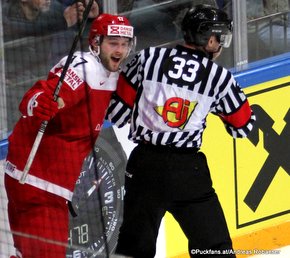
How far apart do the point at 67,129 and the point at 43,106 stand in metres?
0.27

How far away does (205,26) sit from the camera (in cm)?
500

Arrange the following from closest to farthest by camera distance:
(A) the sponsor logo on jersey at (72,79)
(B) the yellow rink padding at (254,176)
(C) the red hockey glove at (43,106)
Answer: (C) the red hockey glove at (43,106)
(A) the sponsor logo on jersey at (72,79)
(B) the yellow rink padding at (254,176)

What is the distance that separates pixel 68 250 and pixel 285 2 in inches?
72.3

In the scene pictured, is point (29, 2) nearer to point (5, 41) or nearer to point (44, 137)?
point (5, 41)

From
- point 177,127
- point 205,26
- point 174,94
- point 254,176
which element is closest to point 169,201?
point 177,127

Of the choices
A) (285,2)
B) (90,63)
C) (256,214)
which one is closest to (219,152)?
(256,214)

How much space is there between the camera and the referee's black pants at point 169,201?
5008 millimetres

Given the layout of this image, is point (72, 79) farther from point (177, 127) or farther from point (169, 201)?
point (169, 201)

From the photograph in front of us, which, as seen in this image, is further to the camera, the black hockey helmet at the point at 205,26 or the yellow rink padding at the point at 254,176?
the yellow rink padding at the point at 254,176

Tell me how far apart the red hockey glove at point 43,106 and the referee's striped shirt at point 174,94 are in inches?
15.4

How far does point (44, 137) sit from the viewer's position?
5020 mm

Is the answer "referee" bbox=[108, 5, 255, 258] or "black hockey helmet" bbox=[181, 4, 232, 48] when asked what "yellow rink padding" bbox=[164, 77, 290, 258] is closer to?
"referee" bbox=[108, 5, 255, 258]

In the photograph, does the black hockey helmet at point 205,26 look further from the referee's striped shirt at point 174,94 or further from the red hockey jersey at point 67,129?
the red hockey jersey at point 67,129

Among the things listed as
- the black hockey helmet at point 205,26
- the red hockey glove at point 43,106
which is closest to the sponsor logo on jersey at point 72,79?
the red hockey glove at point 43,106
